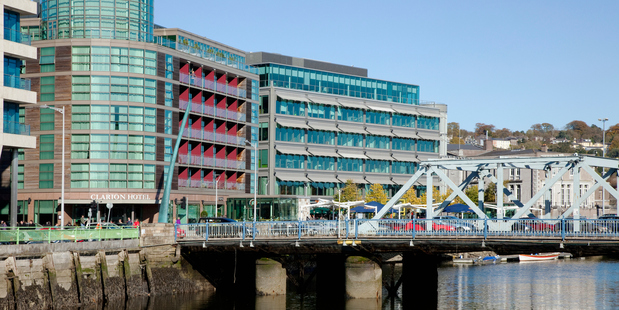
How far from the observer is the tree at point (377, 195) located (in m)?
104

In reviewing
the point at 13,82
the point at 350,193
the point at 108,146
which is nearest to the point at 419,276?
the point at 13,82

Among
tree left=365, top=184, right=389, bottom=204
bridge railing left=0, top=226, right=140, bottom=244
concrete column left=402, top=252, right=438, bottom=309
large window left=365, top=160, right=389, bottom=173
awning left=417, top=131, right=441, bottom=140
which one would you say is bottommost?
concrete column left=402, top=252, right=438, bottom=309

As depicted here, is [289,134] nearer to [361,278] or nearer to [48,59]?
[48,59]

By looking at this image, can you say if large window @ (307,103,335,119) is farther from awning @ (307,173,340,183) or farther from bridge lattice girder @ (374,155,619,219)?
bridge lattice girder @ (374,155,619,219)

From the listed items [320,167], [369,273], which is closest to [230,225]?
[369,273]

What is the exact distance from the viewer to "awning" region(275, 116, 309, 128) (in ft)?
336

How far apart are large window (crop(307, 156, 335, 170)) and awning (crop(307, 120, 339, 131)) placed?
3944mm

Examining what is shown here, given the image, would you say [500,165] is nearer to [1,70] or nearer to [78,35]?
[1,70]

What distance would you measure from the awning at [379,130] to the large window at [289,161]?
12459 mm

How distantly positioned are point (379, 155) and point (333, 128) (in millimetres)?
9847

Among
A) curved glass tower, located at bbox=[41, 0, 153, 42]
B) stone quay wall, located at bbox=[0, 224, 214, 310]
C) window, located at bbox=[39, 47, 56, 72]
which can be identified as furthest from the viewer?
curved glass tower, located at bbox=[41, 0, 153, 42]

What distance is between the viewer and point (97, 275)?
45375mm

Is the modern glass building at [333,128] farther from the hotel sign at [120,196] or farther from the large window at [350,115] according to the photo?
the hotel sign at [120,196]

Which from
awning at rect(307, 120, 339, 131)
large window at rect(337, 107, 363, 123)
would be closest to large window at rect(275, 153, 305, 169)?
awning at rect(307, 120, 339, 131)
